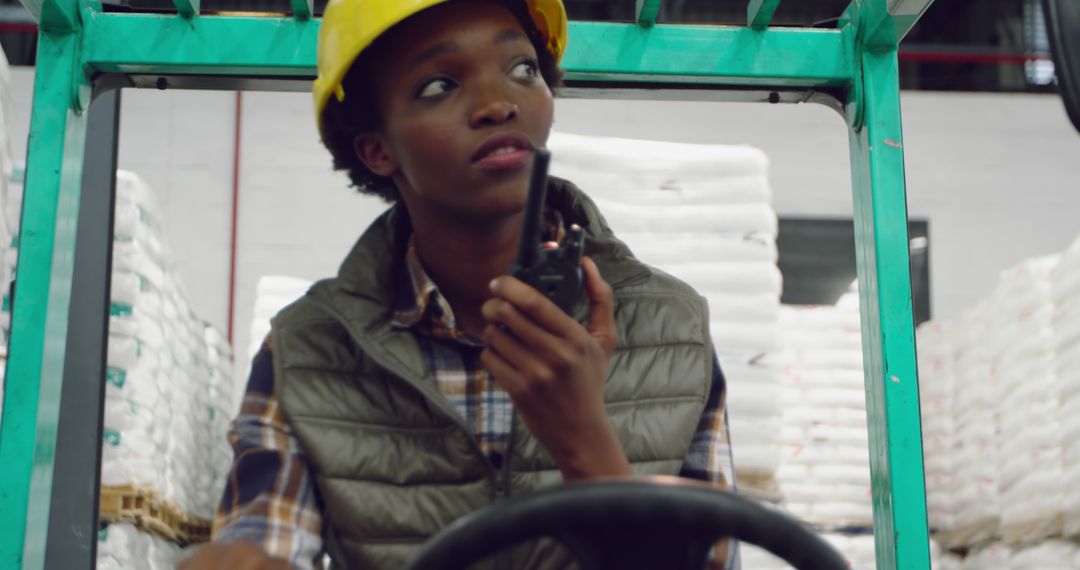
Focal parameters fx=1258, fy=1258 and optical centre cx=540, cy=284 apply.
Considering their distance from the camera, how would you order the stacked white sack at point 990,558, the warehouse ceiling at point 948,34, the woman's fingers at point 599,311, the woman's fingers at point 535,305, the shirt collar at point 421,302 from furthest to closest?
the warehouse ceiling at point 948,34 → the stacked white sack at point 990,558 → the shirt collar at point 421,302 → the woman's fingers at point 599,311 → the woman's fingers at point 535,305

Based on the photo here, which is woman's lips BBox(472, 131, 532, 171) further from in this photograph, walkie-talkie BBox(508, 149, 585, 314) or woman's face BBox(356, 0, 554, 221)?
walkie-talkie BBox(508, 149, 585, 314)

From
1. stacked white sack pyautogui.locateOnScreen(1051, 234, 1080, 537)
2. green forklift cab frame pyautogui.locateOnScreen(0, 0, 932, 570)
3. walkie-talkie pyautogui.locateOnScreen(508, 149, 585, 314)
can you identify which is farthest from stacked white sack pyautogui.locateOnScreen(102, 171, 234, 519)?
stacked white sack pyautogui.locateOnScreen(1051, 234, 1080, 537)

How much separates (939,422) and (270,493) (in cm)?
425

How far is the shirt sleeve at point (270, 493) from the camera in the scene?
5.19 feet

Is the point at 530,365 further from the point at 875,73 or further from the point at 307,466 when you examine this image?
the point at 875,73


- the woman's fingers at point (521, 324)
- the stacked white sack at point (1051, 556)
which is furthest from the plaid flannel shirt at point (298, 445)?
the stacked white sack at point (1051, 556)

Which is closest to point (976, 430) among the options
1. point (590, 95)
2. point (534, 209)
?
point (590, 95)

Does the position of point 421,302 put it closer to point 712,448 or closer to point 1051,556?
point 712,448

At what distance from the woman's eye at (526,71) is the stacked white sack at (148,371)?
1.92 meters

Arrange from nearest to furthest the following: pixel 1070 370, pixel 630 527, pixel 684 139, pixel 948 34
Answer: pixel 630 527
pixel 1070 370
pixel 684 139
pixel 948 34

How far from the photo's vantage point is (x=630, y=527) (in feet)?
3.10

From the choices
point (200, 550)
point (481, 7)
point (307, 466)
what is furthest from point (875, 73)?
point (200, 550)

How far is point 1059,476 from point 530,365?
3.53 metres

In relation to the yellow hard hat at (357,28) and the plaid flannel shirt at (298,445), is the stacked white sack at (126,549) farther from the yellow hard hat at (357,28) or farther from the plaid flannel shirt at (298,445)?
the yellow hard hat at (357,28)
